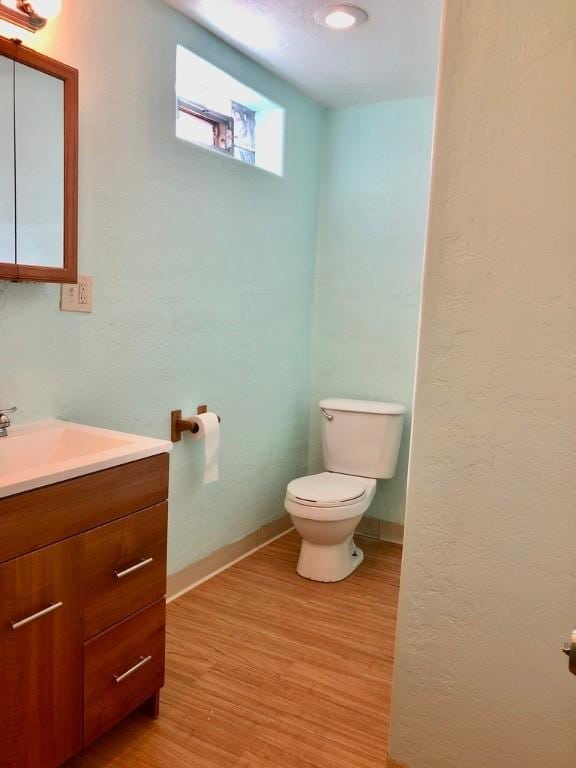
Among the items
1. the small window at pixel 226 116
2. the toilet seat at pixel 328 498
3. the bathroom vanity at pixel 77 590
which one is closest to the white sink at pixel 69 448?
the bathroom vanity at pixel 77 590

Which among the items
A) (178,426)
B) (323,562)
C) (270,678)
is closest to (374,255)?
(178,426)

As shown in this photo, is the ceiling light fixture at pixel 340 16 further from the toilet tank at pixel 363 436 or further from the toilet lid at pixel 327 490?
the toilet lid at pixel 327 490

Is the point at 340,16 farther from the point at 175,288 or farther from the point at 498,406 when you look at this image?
the point at 498,406

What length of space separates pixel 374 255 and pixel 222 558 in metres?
1.73

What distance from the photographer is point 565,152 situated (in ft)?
3.93

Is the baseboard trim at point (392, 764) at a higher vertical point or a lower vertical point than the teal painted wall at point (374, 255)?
lower

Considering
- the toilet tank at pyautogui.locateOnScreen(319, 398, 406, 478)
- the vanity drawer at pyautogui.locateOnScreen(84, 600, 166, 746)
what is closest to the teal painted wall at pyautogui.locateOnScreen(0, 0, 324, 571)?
the toilet tank at pyautogui.locateOnScreen(319, 398, 406, 478)

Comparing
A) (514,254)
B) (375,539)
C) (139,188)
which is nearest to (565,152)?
(514,254)

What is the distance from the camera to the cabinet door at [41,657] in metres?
1.27

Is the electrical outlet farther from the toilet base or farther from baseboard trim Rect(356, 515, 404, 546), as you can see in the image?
baseboard trim Rect(356, 515, 404, 546)

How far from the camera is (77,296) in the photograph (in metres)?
1.90

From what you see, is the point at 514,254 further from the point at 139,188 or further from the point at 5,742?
the point at 5,742

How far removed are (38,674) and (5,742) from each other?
0.46 feet

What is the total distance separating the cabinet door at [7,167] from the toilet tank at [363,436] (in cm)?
179
